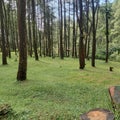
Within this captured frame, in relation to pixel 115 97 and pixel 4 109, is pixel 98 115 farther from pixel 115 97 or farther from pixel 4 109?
pixel 4 109

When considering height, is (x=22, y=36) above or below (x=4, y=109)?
above

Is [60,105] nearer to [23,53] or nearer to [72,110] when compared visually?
[72,110]

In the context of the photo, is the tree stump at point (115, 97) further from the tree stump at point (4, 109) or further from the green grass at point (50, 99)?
the tree stump at point (4, 109)

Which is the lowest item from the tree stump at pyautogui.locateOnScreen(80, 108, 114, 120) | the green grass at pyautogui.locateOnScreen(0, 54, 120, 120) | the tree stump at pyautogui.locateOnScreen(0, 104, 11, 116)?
the green grass at pyautogui.locateOnScreen(0, 54, 120, 120)

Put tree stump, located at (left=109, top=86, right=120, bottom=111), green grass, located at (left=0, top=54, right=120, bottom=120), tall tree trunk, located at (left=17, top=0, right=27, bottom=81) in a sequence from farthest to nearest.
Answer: tall tree trunk, located at (left=17, top=0, right=27, bottom=81), tree stump, located at (left=109, top=86, right=120, bottom=111), green grass, located at (left=0, top=54, right=120, bottom=120)

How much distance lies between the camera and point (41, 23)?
119ft

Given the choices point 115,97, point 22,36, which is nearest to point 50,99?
point 115,97

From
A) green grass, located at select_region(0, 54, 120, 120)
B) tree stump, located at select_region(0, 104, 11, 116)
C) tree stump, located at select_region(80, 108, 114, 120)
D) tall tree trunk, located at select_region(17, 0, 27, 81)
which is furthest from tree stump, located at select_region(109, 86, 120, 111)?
tall tree trunk, located at select_region(17, 0, 27, 81)

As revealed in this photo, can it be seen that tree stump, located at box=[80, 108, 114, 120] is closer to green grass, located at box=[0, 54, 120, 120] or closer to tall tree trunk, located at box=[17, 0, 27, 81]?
green grass, located at box=[0, 54, 120, 120]

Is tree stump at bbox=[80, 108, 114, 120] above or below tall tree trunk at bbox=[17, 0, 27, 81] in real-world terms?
below

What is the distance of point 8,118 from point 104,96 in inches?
145

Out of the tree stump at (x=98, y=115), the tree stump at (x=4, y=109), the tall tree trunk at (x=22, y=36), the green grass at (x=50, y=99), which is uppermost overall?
the tall tree trunk at (x=22, y=36)

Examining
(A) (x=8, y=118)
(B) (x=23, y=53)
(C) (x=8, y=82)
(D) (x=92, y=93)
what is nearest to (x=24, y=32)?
(B) (x=23, y=53)

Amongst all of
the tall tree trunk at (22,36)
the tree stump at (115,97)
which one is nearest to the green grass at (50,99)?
the tree stump at (115,97)
